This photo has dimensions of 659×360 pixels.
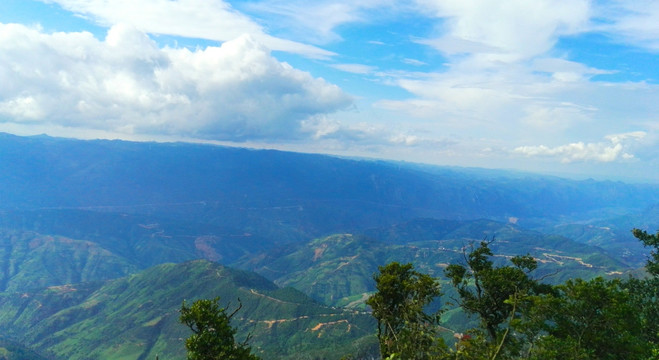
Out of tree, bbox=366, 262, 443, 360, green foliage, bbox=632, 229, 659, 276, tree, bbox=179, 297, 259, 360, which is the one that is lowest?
tree, bbox=179, 297, 259, 360

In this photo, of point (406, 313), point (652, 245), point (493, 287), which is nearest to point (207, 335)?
point (406, 313)

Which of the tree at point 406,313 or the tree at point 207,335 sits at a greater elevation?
the tree at point 406,313

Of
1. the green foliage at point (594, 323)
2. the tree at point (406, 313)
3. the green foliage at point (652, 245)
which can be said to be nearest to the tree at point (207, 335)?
the tree at point (406, 313)

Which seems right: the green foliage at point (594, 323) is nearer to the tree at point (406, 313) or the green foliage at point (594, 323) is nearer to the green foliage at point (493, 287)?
the green foliage at point (493, 287)

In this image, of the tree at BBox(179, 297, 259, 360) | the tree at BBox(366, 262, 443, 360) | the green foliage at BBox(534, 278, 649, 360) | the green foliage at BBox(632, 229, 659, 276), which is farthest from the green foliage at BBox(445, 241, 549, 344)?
the green foliage at BBox(632, 229, 659, 276)

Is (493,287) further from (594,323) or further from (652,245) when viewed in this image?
(652,245)

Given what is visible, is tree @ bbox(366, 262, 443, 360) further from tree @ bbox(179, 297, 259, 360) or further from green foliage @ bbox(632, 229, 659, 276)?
green foliage @ bbox(632, 229, 659, 276)
